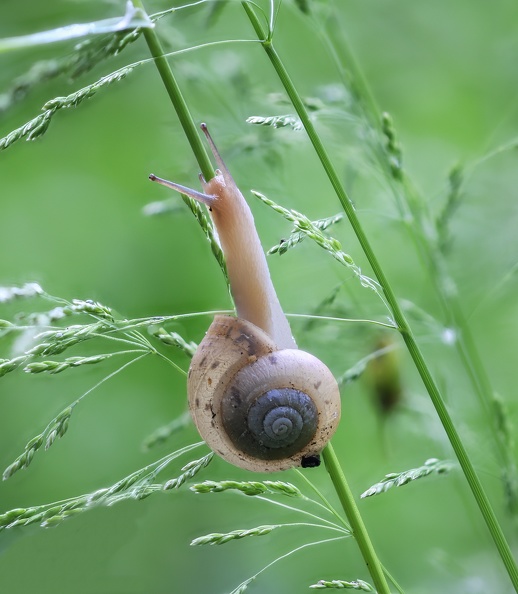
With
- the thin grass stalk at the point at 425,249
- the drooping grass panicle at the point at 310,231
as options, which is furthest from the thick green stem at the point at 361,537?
the thin grass stalk at the point at 425,249

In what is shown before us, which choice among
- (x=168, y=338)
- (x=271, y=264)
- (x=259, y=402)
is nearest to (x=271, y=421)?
Answer: (x=259, y=402)

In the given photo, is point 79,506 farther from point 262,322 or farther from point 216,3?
point 216,3

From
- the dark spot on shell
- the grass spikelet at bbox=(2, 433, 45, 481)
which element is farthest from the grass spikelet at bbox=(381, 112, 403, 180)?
the grass spikelet at bbox=(2, 433, 45, 481)

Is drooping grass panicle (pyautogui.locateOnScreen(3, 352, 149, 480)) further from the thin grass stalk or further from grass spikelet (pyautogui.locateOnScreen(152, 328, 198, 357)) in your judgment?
the thin grass stalk

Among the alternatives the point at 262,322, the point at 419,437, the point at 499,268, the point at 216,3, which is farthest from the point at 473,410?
the point at 216,3

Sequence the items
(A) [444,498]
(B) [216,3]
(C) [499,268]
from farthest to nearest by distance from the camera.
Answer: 1. (A) [444,498]
2. (C) [499,268]
3. (B) [216,3]

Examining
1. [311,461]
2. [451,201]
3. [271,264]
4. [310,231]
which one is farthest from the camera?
[271,264]

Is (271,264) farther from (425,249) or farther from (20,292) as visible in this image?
(20,292)
